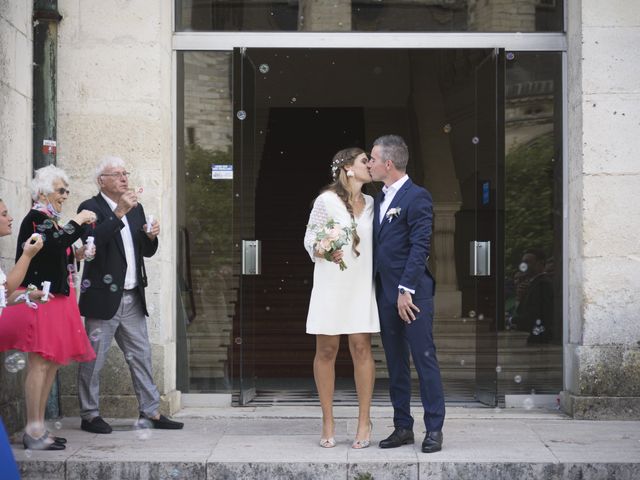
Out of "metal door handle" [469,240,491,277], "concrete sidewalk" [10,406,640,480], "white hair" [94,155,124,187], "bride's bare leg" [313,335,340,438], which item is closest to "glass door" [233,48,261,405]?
"concrete sidewalk" [10,406,640,480]

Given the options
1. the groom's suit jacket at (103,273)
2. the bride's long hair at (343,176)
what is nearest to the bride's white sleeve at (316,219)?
the bride's long hair at (343,176)

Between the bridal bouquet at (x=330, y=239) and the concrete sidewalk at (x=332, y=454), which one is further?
the bridal bouquet at (x=330, y=239)

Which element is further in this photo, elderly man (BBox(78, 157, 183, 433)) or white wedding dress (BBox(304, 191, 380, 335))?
elderly man (BBox(78, 157, 183, 433))

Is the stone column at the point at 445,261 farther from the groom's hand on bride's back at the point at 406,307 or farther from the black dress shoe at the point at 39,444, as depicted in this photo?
the black dress shoe at the point at 39,444

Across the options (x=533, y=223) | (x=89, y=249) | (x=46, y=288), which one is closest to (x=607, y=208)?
(x=533, y=223)

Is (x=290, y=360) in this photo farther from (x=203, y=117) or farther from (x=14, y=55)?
(x=14, y=55)

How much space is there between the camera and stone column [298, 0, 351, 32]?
30.4 ft

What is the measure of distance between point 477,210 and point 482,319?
3.14 feet

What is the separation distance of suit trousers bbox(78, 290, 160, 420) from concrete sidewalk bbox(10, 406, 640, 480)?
217mm

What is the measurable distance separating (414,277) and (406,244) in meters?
0.27

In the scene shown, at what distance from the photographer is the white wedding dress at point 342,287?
22.9 feet

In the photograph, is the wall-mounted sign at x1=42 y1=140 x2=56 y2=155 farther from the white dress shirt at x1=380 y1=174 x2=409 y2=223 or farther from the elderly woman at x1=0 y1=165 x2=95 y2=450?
the white dress shirt at x1=380 y1=174 x2=409 y2=223

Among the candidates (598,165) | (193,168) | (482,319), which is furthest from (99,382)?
(598,165)

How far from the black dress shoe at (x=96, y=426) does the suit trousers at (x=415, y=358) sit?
2.15 meters
